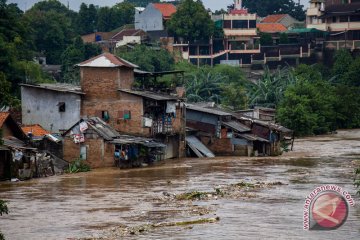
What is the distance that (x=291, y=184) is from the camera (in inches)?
1400

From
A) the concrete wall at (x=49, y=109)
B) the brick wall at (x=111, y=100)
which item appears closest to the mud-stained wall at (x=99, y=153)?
the concrete wall at (x=49, y=109)

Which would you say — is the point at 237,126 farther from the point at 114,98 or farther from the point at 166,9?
the point at 166,9

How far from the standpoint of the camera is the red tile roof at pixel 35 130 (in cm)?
4077

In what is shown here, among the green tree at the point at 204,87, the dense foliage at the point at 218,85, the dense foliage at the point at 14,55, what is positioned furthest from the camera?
the green tree at the point at 204,87

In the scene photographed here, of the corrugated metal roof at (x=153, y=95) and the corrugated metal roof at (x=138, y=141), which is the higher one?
the corrugated metal roof at (x=153, y=95)

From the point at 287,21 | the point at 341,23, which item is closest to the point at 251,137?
the point at 341,23

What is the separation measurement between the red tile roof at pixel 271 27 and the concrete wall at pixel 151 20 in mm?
9977

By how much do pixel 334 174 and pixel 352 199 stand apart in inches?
338

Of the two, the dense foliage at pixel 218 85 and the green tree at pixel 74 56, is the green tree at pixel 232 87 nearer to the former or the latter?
the dense foliage at pixel 218 85

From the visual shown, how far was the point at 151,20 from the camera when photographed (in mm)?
88562

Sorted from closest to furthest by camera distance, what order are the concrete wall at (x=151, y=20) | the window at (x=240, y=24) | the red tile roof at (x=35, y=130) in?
the red tile roof at (x=35, y=130)
the concrete wall at (x=151, y=20)
the window at (x=240, y=24)

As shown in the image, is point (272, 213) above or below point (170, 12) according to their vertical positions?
below

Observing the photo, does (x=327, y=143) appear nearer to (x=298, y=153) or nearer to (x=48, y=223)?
(x=298, y=153)

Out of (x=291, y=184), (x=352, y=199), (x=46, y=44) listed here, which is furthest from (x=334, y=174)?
(x=46, y=44)
